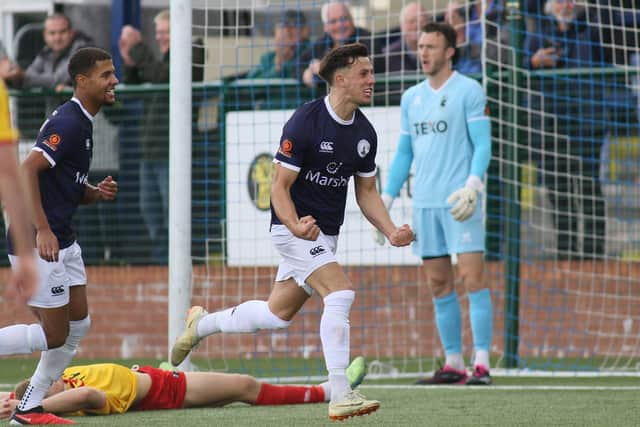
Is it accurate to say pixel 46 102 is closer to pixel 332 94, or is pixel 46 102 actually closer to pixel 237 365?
pixel 237 365

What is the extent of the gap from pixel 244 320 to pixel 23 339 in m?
1.29

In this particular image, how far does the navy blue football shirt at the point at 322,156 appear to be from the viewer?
22.2ft

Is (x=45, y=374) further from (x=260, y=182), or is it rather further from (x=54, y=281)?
(x=260, y=182)

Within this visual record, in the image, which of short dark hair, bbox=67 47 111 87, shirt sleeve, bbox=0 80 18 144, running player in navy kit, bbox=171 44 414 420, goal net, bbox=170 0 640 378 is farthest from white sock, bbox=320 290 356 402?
goal net, bbox=170 0 640 378

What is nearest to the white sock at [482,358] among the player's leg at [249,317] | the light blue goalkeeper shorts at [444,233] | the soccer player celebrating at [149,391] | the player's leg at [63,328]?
the light blue goalkeeper shorts at [444,233]

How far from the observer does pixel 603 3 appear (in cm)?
1075

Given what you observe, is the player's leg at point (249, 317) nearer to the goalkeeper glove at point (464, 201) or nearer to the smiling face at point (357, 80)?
the smiling face at point (357, 80)

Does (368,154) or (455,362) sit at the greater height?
(368,154)

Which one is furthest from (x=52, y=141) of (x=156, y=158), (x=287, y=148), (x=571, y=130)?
(x=571, y=130)

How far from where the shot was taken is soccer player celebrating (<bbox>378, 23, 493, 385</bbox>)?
360 inches

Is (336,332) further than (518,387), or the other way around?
(518,387)

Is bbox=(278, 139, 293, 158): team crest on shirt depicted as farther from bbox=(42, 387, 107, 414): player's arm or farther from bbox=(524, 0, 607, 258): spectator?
bbox=(524, 0, 607, 258): spectator

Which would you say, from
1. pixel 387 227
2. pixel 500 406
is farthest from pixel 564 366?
pixel 387 227

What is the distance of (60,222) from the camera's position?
21.7ft
